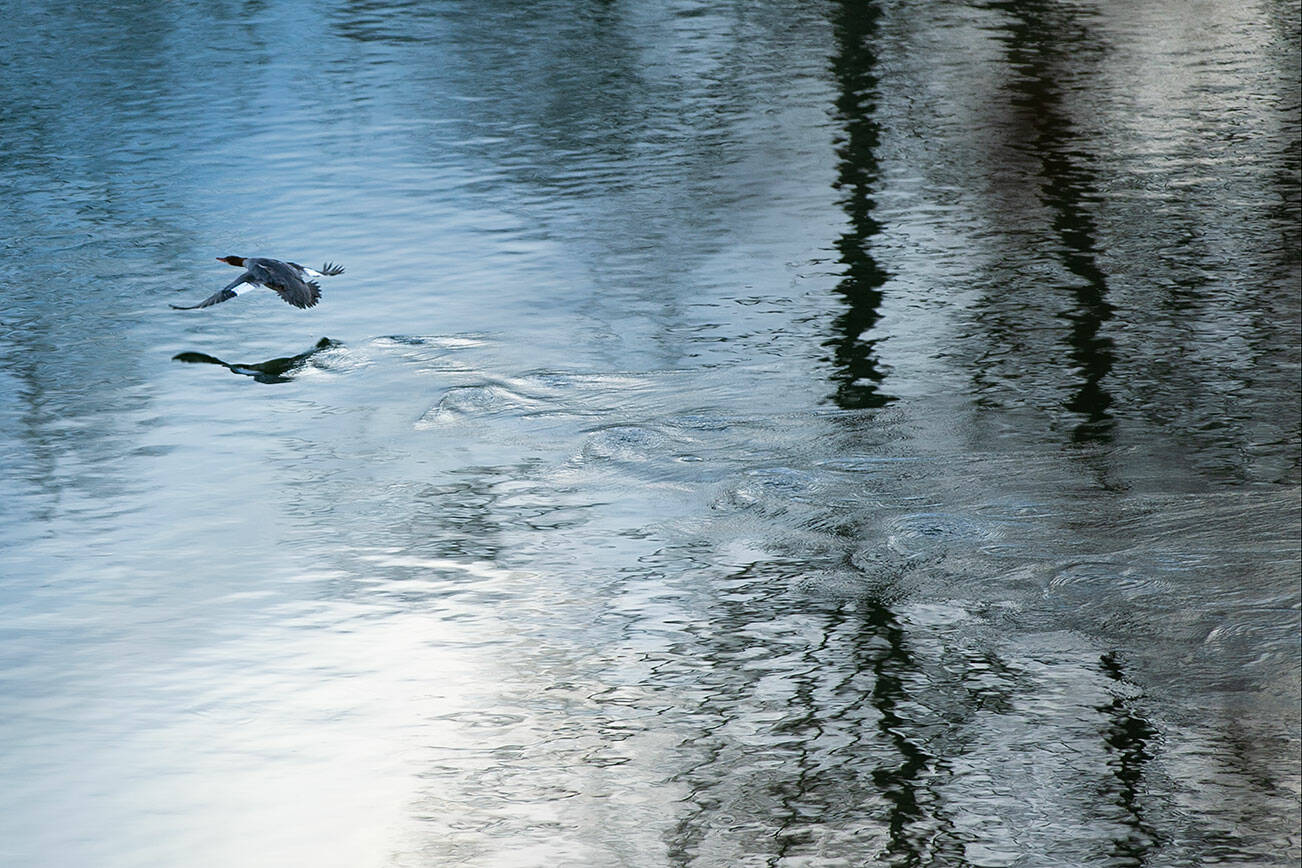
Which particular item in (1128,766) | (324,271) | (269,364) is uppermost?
(324,271)

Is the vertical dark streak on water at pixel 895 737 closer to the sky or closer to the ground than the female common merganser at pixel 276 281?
closer to the ground

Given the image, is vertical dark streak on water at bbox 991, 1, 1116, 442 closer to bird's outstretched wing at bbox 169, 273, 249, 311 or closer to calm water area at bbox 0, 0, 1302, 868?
calm water area at bbox 0, 0, 1302, 868

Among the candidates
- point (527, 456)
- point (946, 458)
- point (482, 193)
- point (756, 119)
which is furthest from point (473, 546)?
point (756, 119)

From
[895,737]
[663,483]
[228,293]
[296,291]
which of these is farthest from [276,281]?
[895,737]

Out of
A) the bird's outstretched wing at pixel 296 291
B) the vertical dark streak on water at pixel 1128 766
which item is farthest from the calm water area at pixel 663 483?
the bird's outstretched wing at pixel 296 291

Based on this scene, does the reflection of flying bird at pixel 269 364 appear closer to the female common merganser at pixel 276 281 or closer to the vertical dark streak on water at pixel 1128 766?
the female common merganser at pixel 276 281

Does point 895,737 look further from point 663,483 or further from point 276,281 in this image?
point 276,281

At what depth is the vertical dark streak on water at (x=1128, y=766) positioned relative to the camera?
3664mm

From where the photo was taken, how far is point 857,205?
334 inches

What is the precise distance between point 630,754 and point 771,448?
1903mm

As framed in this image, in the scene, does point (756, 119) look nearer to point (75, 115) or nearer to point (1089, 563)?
point (75, 115)

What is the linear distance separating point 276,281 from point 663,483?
2329 millimetres

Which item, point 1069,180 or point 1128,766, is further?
point 1069,180

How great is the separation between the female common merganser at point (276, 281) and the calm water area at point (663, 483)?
0.59 feet
